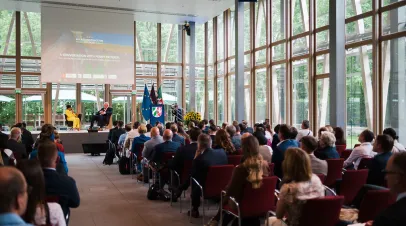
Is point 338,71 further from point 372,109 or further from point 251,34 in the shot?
point 251,34

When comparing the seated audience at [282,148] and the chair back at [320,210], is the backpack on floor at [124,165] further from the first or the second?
the chair back at [320,210]

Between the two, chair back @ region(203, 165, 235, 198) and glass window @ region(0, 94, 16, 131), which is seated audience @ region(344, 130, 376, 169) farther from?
glass window @ region(0, 94, 16, 131)

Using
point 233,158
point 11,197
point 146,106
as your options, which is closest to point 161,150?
point 233,158

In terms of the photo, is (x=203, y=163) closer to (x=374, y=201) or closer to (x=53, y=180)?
(x=53, y=180)

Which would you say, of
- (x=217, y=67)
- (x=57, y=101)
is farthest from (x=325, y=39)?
(x=57, y=101)

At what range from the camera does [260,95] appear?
1533cm

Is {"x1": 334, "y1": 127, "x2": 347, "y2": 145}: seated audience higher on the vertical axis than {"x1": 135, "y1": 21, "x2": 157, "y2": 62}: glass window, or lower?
lower

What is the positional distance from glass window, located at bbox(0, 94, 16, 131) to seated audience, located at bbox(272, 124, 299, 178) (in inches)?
611

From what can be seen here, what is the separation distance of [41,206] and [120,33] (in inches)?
629

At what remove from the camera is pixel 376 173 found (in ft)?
14.0

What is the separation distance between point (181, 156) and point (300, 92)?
8.12m

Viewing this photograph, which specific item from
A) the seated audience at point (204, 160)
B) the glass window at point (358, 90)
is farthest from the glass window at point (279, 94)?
the seated audience at point (204, 160)

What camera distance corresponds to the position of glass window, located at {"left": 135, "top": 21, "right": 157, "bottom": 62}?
19375 mm

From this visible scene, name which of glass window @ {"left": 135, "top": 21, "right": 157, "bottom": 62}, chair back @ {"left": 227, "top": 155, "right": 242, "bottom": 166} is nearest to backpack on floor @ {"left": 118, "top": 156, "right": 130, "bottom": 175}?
chair back @ {"left": 227, "top": 155, "right": 242, "bottom": 166}
